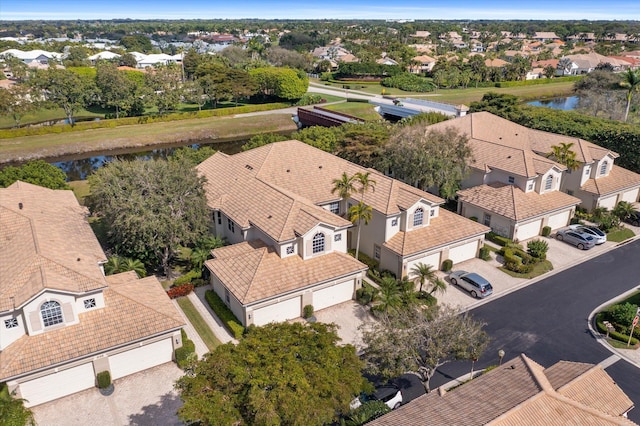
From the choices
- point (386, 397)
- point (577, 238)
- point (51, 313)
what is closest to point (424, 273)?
point (386, 397)

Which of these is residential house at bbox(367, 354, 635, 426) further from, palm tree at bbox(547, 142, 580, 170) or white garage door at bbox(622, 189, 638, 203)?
white garage door at bbox(622, 189, 638, 203)

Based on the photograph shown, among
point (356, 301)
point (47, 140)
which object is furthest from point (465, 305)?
point (47, 140)

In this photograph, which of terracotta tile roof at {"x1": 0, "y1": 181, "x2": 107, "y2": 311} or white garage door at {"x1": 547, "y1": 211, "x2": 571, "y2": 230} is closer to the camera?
terracotta tile roof at {"x1": 0, "y1": 181, "x2": 107, "y2": 311}

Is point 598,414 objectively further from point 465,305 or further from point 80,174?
point 80,174

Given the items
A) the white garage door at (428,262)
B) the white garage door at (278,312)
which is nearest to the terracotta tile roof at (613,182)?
the white garage door at (428,262)

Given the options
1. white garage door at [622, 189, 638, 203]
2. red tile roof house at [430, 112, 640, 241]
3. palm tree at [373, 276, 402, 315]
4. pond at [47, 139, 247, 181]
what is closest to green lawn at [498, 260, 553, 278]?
red tile roof house at [430, 112, 640, 241]

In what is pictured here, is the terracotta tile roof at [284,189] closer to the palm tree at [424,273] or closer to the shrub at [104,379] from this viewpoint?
the palm tree at [424,273]
